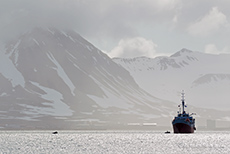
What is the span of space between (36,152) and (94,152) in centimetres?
1653

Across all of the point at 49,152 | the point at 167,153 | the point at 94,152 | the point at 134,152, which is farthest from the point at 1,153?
the point at 167,153

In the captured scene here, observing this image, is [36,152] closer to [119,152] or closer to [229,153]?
[119,152]

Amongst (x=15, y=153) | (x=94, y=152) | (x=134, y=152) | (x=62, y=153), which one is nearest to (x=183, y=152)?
(x=134, y=152)

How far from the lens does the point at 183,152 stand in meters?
145

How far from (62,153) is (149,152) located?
2448cm

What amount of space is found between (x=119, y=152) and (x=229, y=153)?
30.9 m

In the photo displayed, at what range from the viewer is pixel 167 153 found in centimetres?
14162

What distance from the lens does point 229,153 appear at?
14275 centimetres

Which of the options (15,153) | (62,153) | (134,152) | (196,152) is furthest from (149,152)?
(15,153)

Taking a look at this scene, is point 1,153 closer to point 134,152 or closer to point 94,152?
point 94,152

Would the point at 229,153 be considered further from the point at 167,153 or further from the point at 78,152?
the point at 78,152

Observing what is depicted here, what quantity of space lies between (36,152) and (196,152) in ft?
151

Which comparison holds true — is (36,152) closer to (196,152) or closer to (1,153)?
(1,153)

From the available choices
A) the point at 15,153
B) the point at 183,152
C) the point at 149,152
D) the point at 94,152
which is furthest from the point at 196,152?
the point at 15,153
